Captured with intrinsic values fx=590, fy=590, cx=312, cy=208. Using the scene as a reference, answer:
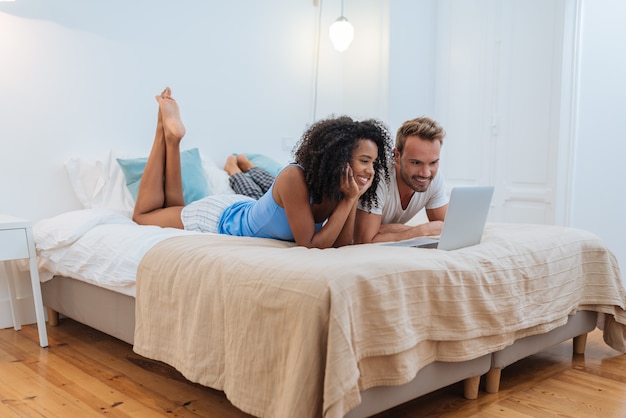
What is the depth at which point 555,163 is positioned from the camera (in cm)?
372

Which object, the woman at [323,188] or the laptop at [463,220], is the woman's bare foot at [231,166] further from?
the laptop at [463,220]

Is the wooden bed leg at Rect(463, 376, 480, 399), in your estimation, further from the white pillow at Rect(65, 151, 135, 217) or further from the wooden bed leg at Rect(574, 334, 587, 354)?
the white pillow at Rect(65, 151, 135, 217)

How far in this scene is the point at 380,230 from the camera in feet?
7.39

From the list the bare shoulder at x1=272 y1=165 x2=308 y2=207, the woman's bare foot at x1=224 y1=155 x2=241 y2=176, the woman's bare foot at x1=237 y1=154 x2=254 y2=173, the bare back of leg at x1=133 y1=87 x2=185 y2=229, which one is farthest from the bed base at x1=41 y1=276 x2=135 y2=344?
the woman's bare foot at x1=237 y1=154 x2=254 y2=173

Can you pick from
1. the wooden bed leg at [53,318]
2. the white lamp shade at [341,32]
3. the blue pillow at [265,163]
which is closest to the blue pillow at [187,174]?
the blue pillow at [265,163]

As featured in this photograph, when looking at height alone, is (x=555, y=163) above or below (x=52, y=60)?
below

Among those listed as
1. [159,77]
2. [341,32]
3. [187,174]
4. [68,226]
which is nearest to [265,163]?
[187,174]

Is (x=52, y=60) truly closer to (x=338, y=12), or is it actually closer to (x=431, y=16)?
(x=338, y=12)

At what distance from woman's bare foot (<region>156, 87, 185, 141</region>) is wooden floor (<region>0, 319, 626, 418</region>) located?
98cm

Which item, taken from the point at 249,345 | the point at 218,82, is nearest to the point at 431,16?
the point at 218,82

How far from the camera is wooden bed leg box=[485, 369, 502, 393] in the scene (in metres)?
2.02

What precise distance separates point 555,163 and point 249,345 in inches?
112

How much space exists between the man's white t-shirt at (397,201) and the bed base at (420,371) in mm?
658

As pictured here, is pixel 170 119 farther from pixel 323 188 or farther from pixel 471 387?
pixel 471 387
